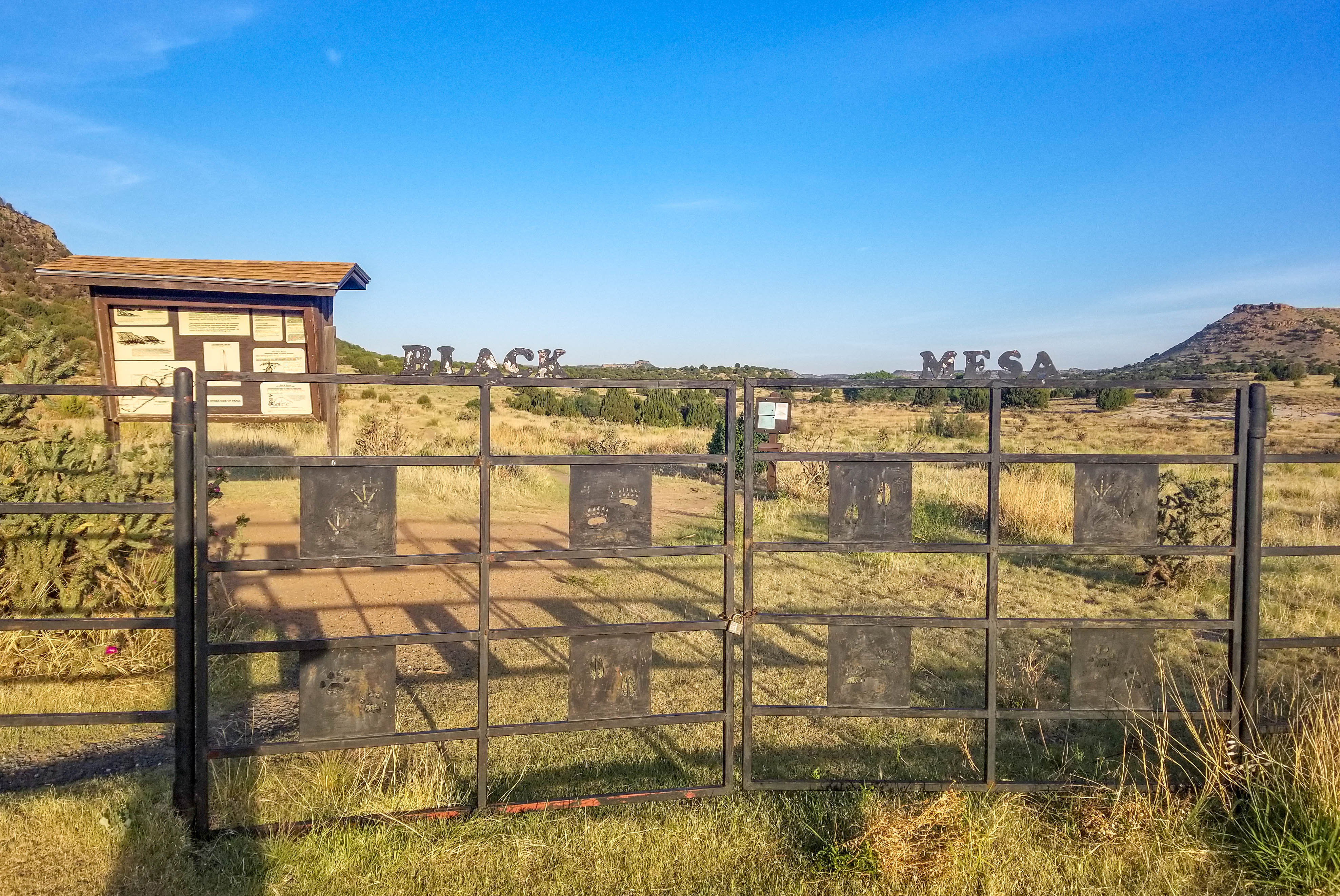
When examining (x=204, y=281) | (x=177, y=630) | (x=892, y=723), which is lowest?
(x=892, y=723)

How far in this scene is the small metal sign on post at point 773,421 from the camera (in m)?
8.15

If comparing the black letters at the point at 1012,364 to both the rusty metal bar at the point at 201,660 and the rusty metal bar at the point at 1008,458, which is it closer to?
the rusty metal bar at the point at 1008,458

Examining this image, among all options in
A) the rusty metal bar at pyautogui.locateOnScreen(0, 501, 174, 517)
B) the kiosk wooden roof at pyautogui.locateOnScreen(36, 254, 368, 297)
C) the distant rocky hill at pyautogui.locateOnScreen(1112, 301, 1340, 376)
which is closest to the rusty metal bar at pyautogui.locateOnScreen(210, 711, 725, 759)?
the rusty metal bar at pyautogui.locateOnScreen(0, 501, 174, 517)

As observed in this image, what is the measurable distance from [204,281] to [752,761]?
A: 8.76 metres

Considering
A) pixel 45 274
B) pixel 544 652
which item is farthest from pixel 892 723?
pixel 45 274

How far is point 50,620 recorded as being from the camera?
3539mm

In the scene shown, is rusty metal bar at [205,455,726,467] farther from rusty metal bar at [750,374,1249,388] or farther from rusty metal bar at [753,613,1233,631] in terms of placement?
rusty metal bar at [753,613,1233,631]

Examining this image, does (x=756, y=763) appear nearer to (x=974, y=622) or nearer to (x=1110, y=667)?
(x=974, y=622)

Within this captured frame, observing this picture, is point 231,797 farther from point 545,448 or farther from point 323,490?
point 545,448

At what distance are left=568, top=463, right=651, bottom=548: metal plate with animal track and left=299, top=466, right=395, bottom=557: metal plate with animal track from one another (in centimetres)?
82

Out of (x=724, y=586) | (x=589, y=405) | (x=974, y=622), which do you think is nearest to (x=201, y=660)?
(x=724, y=586)

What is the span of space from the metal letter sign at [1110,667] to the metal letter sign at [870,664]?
811 millimetres

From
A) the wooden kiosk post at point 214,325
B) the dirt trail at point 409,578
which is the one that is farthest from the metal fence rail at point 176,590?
the wooden kiosk post at point 214,325

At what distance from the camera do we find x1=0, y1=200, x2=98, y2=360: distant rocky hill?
34.9 m
